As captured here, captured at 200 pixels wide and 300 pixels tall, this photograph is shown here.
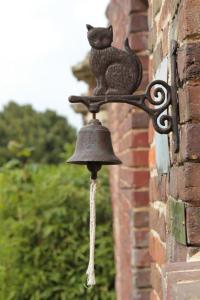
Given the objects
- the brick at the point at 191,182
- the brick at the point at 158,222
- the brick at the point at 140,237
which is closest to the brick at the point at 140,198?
the brick at the point at 140,237

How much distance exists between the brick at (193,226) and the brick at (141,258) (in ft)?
4.47

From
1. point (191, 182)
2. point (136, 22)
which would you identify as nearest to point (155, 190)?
point (191, 182)

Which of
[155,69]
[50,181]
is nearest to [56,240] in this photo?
[50,181]

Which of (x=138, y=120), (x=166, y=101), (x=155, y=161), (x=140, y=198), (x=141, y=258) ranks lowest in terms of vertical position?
(x=141, y=258)

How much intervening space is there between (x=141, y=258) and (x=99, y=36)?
4.37ft

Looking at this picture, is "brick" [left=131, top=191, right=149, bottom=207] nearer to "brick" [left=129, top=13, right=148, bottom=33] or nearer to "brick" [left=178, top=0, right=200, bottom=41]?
"brick" [left=129, top=13, right=148, bottom=33]

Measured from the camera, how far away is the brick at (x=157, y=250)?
1742 mm

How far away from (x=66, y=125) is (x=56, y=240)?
58.9 ft

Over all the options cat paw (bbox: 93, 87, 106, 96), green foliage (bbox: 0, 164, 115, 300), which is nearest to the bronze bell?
cat paw (bbox: 93, 87, 106, 96)

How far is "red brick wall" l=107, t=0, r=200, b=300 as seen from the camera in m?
1.29

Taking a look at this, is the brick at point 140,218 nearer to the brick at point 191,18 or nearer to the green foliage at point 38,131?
the brick at point 191,18

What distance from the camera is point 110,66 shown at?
1.55 meters

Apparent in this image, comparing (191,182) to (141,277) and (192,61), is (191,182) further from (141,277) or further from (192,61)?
(141,277)

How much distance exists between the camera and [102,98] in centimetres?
152
